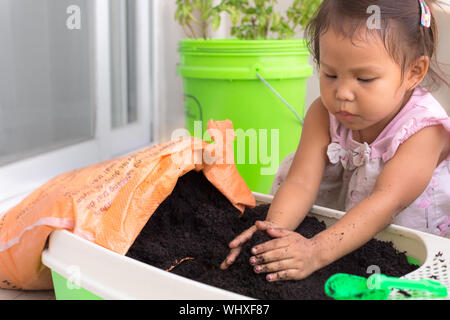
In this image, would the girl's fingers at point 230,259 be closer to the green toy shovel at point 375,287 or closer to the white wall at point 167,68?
the green toy shovel at point 375,287

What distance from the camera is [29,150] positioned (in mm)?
1218

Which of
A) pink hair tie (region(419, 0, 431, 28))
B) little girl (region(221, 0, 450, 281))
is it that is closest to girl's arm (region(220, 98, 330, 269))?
little girl (region(221, 0, 450, 281))

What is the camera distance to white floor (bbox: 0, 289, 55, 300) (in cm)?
80

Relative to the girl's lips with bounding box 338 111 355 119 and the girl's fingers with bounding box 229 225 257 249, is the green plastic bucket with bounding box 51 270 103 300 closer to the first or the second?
the girl's fingers with bounding box 229 225 257 249

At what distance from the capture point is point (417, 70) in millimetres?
801

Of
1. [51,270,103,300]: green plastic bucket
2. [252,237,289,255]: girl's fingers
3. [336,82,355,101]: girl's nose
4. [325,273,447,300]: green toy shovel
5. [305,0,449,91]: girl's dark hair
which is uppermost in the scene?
[305,0,449,91]: girl's dark hair

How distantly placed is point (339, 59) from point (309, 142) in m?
0.21

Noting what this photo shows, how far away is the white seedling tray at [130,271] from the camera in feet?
1.83

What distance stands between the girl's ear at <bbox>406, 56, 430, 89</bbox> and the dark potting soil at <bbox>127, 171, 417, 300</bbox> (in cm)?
Answer: 27

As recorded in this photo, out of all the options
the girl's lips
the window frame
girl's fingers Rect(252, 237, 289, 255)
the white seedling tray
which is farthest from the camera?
the window frame

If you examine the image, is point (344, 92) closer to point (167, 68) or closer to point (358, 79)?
point (358, 79)

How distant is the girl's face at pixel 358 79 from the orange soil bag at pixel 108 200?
0.23 meters

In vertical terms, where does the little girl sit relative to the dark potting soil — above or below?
above

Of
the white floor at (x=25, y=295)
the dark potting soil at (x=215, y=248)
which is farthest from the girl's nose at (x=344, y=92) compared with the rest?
the white floor at (x=25, y=295)
